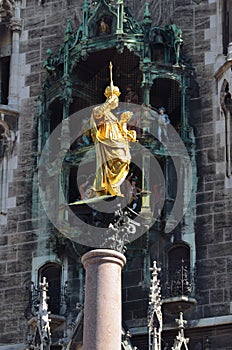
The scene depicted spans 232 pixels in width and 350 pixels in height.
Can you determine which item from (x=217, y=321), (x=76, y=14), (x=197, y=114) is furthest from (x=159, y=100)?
(x=217, y=321)

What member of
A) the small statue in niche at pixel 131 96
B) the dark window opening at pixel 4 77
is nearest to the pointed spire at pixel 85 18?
the small statue in niche at pixel 131 96

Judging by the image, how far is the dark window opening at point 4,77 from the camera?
23.4 m

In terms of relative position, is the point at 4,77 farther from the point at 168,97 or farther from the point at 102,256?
the point at 102,256

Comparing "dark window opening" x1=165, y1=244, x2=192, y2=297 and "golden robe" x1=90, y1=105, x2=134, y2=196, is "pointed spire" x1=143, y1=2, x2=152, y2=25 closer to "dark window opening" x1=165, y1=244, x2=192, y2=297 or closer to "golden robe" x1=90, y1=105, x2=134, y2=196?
"golden robe" x1=90, y1=105, x2=134, y2=196

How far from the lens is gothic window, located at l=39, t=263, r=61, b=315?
21.0m

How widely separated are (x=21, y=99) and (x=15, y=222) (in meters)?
2.50

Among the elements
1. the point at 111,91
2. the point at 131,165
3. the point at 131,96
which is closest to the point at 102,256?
the point at 131,165

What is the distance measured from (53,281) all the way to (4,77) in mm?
4452

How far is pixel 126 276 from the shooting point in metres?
20.9

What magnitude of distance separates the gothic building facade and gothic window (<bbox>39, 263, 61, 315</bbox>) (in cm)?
2

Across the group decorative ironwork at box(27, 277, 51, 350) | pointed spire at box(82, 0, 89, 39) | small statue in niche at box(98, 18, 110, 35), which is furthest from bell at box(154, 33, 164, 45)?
decorative ironwork at box(27, 277, 51, 350)

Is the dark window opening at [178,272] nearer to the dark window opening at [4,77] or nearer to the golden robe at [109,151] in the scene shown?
the golden robe at [109,151]

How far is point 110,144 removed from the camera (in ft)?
67.7

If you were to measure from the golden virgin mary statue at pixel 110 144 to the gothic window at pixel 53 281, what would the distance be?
1798mm
